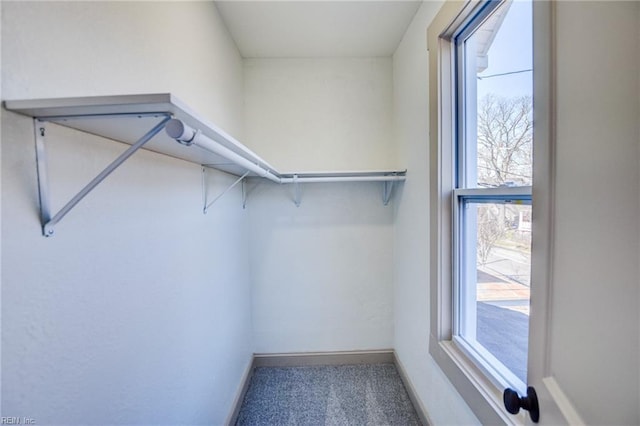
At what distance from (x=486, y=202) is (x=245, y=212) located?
5.29 ft

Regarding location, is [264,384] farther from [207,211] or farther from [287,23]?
[287,23]

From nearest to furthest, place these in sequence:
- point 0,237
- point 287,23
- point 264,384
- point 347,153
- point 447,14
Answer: point 0,237 < point 447,14 < point 287,23 < point 264,384 < point 347,153

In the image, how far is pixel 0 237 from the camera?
48 centimetres

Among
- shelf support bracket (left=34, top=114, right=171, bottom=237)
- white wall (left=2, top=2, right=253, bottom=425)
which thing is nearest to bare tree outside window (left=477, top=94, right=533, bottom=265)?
shelf support bracket (left=34, top=114, right=171, bottom=237)

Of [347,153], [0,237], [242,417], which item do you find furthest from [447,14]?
[242,417]

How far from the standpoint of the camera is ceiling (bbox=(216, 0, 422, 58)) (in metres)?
1.54

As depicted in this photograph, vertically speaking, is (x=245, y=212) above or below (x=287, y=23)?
below

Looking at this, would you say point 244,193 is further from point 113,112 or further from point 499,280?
point 499,280

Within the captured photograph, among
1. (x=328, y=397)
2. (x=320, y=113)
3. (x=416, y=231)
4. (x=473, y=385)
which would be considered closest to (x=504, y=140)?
(x=416, y=231)

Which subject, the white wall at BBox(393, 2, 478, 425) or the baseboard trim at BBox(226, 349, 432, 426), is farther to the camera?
the baseboard trim at BBox(226, 349, 432, 426)

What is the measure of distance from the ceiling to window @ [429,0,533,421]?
46 cm

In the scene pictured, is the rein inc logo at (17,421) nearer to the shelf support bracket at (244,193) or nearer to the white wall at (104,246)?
the white wall at (104,246)

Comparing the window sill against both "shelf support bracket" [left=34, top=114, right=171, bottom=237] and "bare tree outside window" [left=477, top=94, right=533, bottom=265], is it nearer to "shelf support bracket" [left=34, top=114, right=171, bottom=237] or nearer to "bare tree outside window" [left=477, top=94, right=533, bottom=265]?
"bare tree outside window" [left=477, top=94, right=533, bottom=265]

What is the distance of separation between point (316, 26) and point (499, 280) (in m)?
1.75
